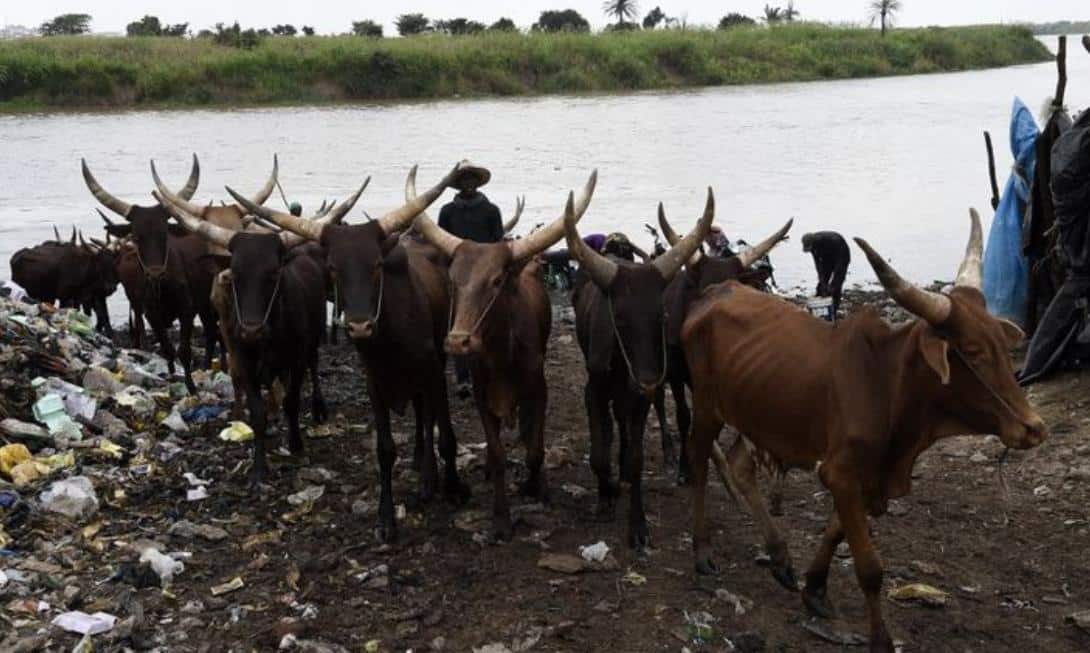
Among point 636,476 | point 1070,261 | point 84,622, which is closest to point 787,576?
point 636,476

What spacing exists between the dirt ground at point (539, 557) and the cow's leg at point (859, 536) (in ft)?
1.30

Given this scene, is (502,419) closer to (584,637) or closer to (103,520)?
(584,637)

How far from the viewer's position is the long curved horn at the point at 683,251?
689cm

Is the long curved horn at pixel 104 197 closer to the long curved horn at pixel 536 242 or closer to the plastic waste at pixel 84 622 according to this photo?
the long curved horn at pixel 536 242

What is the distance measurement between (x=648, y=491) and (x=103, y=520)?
3.46 m

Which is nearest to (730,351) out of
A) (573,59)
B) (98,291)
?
(98,291)

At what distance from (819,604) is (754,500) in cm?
84

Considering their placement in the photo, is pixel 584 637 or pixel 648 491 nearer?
pixel 584 637

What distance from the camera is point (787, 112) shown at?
39.0 metres

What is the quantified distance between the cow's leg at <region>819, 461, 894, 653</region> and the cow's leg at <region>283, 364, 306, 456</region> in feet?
15.3

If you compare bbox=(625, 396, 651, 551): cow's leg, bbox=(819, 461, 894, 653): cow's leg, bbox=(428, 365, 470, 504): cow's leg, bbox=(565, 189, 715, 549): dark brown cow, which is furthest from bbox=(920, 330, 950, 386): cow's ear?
bbox=(428, 365, 470, 504): cow's leg

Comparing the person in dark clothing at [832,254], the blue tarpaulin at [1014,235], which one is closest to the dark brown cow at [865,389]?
the blue tarpaulin at [1014,235]

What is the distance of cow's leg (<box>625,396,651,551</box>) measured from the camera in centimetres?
690

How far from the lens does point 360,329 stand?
6.85 meters
